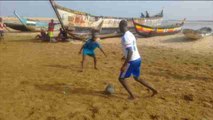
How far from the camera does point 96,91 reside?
655 cm

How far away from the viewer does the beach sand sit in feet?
17.0

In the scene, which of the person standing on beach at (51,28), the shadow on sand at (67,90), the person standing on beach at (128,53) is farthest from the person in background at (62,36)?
the person standing on beach at (128,53)

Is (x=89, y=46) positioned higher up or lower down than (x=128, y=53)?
lower down

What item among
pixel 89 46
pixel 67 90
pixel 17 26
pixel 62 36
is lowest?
pixel 17 26

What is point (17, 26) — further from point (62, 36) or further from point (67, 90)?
point (67, 90)

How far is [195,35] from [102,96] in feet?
39.4

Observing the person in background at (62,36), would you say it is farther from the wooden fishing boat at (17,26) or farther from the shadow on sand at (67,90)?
the shadow on sand at (67,90)

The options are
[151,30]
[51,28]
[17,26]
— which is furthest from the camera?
[17,26]

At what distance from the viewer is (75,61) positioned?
10.5 meters

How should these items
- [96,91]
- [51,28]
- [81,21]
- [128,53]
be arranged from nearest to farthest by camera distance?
[128,53] < [96,91] < [51,28] < [81,21]

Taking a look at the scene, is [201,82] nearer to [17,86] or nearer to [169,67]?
[169,67]

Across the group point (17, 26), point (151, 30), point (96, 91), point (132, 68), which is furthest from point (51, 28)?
point (132, 68)

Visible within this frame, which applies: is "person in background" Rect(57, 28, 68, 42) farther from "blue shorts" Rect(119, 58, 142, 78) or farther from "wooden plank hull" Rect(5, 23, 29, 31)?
"blue shorts" Rect(119, 58, 142, 78)

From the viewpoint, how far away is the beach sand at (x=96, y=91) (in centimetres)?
518
